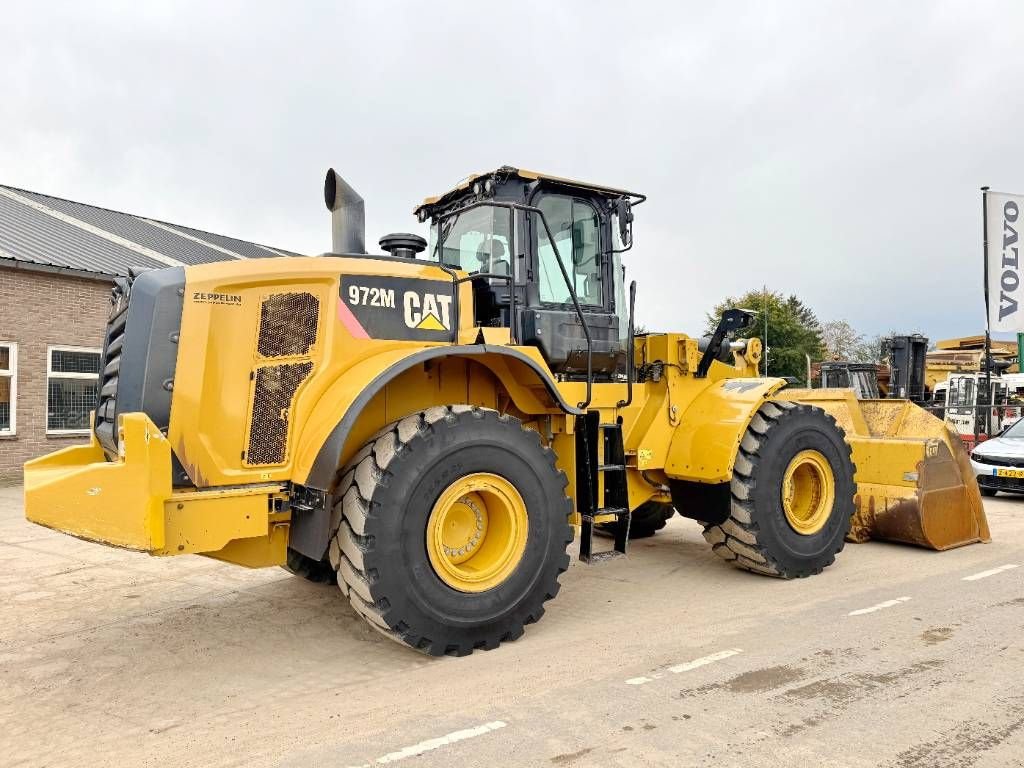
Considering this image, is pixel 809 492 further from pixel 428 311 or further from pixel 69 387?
pixel 69 387

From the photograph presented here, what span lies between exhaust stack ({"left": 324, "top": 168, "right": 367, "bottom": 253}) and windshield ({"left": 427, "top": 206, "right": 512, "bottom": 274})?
683 mm

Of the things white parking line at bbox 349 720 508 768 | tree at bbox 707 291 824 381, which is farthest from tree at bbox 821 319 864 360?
white parking line at bbox 349 720 508 768

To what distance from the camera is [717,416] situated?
20.3 ft

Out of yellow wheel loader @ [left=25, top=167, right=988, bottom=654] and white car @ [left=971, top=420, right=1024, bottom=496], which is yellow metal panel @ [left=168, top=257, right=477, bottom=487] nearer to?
yellow wheel loader @ [left=25, top=167, right=988, bottom=654]

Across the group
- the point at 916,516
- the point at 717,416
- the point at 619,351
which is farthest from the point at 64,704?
the point at 916,516

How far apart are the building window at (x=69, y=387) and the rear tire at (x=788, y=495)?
A: 12.6 m

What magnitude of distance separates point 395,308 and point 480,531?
4.54 feet

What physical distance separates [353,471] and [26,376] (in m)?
12.7

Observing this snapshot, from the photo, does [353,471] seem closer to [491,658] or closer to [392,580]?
[392,580]

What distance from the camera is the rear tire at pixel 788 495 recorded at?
5977mm

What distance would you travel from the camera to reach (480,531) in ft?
15.6

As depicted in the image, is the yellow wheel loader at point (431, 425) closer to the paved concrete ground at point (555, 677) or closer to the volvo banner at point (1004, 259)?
the paved concrete ground at point (555, 677)

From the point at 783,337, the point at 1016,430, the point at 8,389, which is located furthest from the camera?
the point at 783,337

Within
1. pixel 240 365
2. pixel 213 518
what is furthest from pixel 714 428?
pixel 213 518
